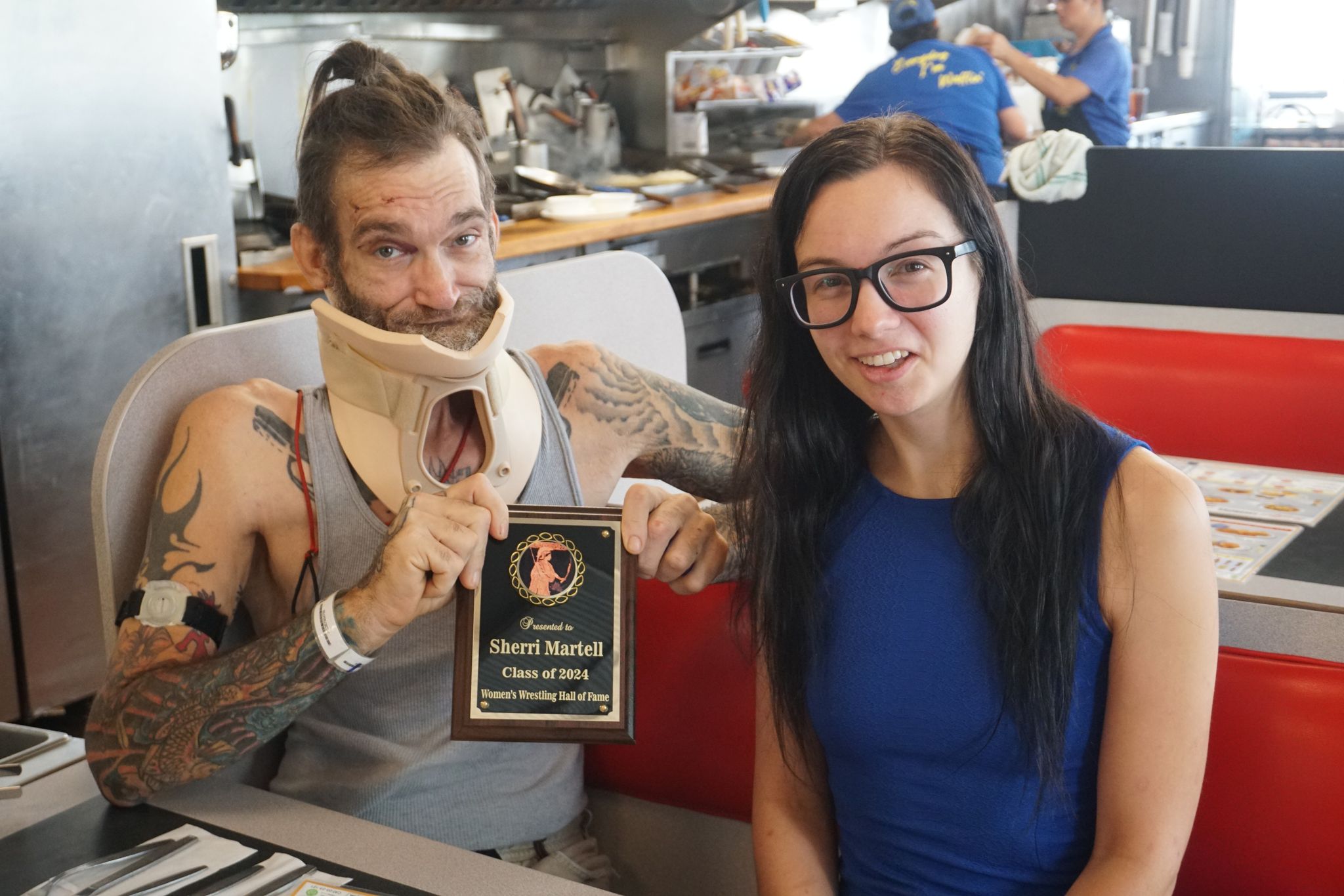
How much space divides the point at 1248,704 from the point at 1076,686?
0.69 ft

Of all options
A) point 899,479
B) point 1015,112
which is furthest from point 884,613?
point 1015,112

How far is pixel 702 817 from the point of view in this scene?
1.71m

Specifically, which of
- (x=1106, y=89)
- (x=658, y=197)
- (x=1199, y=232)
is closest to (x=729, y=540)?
(x=1199, y=232)

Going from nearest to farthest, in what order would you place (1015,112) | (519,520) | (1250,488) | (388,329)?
(519,520) < (388,329) < (1250,488) < (1015,112)

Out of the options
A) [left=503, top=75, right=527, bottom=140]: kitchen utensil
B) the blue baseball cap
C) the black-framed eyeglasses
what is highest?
the blue baseball cap

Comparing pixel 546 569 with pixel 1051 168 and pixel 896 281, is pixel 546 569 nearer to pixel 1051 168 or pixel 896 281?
pixel 896 281

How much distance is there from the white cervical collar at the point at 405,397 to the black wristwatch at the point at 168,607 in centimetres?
23

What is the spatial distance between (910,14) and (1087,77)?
1333 millimetres

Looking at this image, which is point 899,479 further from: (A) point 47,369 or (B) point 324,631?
(A) point 47,369

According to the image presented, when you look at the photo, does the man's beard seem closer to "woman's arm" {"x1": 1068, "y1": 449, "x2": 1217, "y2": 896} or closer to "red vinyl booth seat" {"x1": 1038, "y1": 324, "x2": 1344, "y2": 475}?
"woman's arm" {"x1": 1068, "y1": 449, "x2": 1217, "y2": 896}

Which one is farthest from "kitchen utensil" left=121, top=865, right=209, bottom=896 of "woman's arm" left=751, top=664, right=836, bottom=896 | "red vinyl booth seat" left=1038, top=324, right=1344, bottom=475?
"red vinyl booth seat" left=1038, top=324, right=1344, bottom=475

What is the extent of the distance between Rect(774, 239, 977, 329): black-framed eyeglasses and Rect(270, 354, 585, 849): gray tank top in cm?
56

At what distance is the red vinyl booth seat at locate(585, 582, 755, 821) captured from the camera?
1.63 m

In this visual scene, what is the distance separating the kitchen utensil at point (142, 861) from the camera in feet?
3.71
